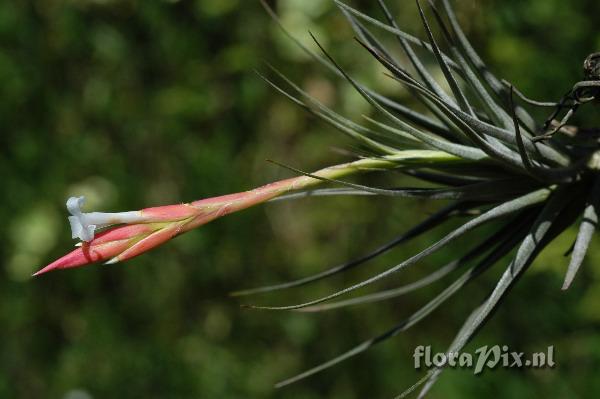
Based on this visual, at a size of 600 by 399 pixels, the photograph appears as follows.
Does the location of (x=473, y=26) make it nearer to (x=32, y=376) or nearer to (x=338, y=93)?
(x=338, y=93)

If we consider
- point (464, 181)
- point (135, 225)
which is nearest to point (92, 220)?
point (135, 225)

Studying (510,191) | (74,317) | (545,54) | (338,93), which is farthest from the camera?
(74,317)

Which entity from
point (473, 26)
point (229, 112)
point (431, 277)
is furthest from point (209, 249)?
point (431, 277)

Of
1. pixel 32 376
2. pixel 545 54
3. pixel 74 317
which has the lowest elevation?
pixel 32 376

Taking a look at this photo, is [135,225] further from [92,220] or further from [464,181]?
[464,181]

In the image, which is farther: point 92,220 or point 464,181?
point 464,181

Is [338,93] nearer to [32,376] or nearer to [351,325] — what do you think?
[351,325]

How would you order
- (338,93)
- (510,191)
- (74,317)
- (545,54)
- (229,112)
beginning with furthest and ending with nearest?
(74,317)
(229,112)
(338,93)
(545,54)
(510,191)

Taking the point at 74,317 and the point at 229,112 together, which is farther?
the point at 74,317

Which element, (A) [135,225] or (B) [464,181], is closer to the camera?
(A) [135,225]

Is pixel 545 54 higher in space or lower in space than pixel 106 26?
lower
